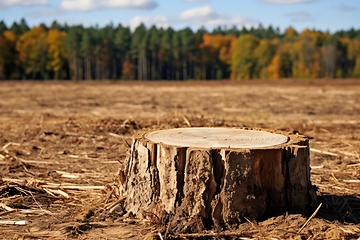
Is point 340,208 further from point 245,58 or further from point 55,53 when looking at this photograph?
point 245,58

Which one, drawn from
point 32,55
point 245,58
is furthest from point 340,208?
point 245,58

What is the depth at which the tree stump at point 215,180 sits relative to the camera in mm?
4816

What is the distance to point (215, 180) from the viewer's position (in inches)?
191

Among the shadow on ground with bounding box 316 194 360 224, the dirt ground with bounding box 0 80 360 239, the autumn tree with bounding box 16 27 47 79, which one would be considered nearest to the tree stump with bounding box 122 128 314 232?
the dirt ground with bounding box 0 80 360 239

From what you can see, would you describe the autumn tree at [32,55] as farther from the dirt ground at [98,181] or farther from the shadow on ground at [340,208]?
the shadow on ground at [340,208]

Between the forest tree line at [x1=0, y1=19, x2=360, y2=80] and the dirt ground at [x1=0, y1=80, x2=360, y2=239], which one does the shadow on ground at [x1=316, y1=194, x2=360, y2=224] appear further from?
the forest tree line at [x1=0, y1=19, x2=360, y2=80]

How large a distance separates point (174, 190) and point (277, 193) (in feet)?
3.14

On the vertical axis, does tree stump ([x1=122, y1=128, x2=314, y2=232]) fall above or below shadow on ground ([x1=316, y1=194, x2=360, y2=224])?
above

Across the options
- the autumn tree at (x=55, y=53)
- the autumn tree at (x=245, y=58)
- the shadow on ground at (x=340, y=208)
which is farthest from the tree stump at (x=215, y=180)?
the autumn tree at (x=245, y=58)

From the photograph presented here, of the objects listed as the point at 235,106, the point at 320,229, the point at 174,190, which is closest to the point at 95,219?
the point at 174,190

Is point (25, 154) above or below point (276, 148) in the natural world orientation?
below

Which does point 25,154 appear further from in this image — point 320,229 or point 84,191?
point 320,229

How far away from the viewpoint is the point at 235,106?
1966cm

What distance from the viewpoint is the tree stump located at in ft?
15.8
